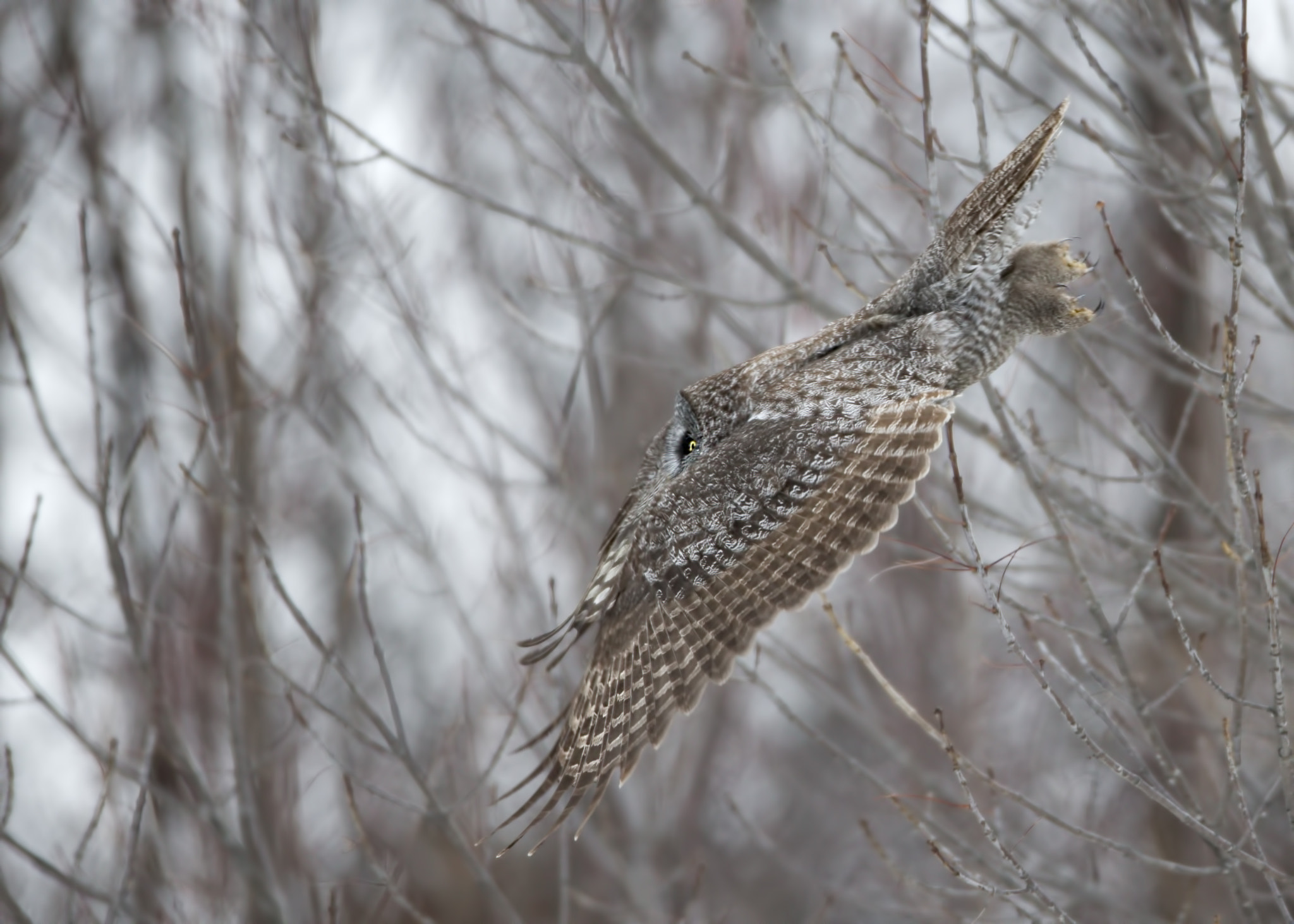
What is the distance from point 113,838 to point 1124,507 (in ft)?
29.2

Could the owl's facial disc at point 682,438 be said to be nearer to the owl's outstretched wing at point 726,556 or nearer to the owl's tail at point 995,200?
the owl's outstretched wing at point 726,556

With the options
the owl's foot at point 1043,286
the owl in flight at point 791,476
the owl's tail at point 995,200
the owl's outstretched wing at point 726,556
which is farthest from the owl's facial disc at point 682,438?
the owl's foot at point 1043,286

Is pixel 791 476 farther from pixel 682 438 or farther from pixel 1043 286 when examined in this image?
pixel 1043 286

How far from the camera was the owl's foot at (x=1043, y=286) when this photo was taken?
13.2 ft

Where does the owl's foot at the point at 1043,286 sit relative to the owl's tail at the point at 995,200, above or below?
below

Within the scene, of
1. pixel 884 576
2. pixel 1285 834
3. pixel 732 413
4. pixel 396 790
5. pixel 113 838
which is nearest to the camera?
pixel 732 413

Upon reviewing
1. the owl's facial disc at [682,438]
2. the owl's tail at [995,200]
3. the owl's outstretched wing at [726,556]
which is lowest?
the owl's outstretched wing at [726,556]

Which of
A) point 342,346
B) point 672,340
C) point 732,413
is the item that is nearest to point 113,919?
point 732,413

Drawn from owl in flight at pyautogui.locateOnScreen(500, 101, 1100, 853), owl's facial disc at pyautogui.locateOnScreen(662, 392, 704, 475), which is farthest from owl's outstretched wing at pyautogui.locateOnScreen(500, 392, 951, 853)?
owl's facial disc at pyautogui.locateOnScreen(662, 392, 704, 475)

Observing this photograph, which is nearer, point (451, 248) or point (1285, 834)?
point (1285, 834)

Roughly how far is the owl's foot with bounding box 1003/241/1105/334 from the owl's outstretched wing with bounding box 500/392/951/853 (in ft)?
2.03

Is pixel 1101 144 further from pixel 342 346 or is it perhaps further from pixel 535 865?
pixel 535 865

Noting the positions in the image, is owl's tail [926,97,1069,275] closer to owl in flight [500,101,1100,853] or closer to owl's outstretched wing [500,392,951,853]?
owl in flight [500,101,1100,853]

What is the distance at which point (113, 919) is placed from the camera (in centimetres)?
338
